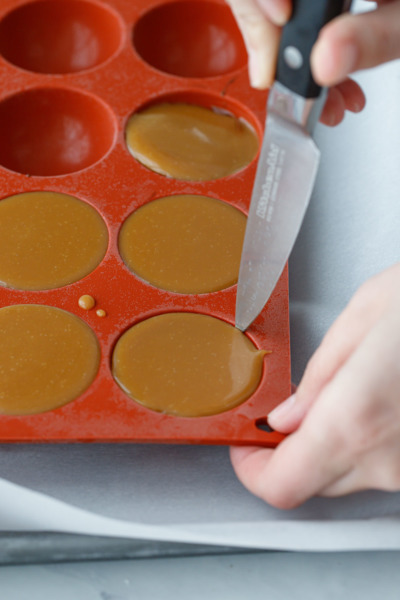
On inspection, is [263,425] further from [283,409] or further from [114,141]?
[114,141]

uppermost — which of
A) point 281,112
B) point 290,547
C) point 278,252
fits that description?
point 281,112

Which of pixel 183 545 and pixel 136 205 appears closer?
pixel 183 545

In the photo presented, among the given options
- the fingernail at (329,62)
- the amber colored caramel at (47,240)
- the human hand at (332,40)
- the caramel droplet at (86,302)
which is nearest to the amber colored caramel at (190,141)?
the amber colored caramel at (47,240)

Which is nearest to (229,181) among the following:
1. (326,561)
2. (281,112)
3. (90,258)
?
(90,258)

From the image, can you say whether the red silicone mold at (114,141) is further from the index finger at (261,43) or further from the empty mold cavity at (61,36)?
the index finger at (261,43)

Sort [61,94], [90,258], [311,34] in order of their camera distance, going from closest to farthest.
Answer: [311,34] < [90,258] < [61,94]

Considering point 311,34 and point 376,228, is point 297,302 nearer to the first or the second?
point 376,228

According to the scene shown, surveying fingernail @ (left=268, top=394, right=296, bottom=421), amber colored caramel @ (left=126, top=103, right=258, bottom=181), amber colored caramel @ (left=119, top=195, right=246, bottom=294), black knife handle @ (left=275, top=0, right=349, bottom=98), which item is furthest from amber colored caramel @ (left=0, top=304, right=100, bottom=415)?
black knife handle @ (left=275, top=0, right=349, bottom=98)
